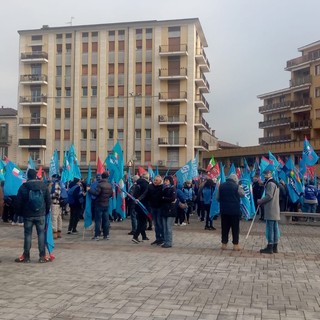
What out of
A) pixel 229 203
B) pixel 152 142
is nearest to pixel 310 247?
pixel 229 203

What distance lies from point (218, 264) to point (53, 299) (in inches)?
160

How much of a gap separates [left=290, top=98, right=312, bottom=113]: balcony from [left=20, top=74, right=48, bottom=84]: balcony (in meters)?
31.9

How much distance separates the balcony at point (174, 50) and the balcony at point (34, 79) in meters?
15.3

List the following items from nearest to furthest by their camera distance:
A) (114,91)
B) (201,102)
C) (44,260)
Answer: (44,260)
(114,91)
(201,102)

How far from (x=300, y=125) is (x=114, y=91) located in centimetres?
2371

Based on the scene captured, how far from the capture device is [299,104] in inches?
2576

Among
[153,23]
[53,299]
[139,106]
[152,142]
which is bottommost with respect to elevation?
[53,299]

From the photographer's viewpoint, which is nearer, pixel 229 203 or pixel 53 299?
pixel 53 299

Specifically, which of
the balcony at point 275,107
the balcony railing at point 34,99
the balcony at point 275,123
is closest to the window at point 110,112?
the balcony railing at point 34,99

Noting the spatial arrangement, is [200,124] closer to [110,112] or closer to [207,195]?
[110,112]

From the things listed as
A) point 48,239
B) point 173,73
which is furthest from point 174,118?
point 48,239

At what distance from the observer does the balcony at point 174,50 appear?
2429 inches

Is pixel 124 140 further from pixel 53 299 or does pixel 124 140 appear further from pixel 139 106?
pixel 53 299

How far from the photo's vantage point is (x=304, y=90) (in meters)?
65.6
